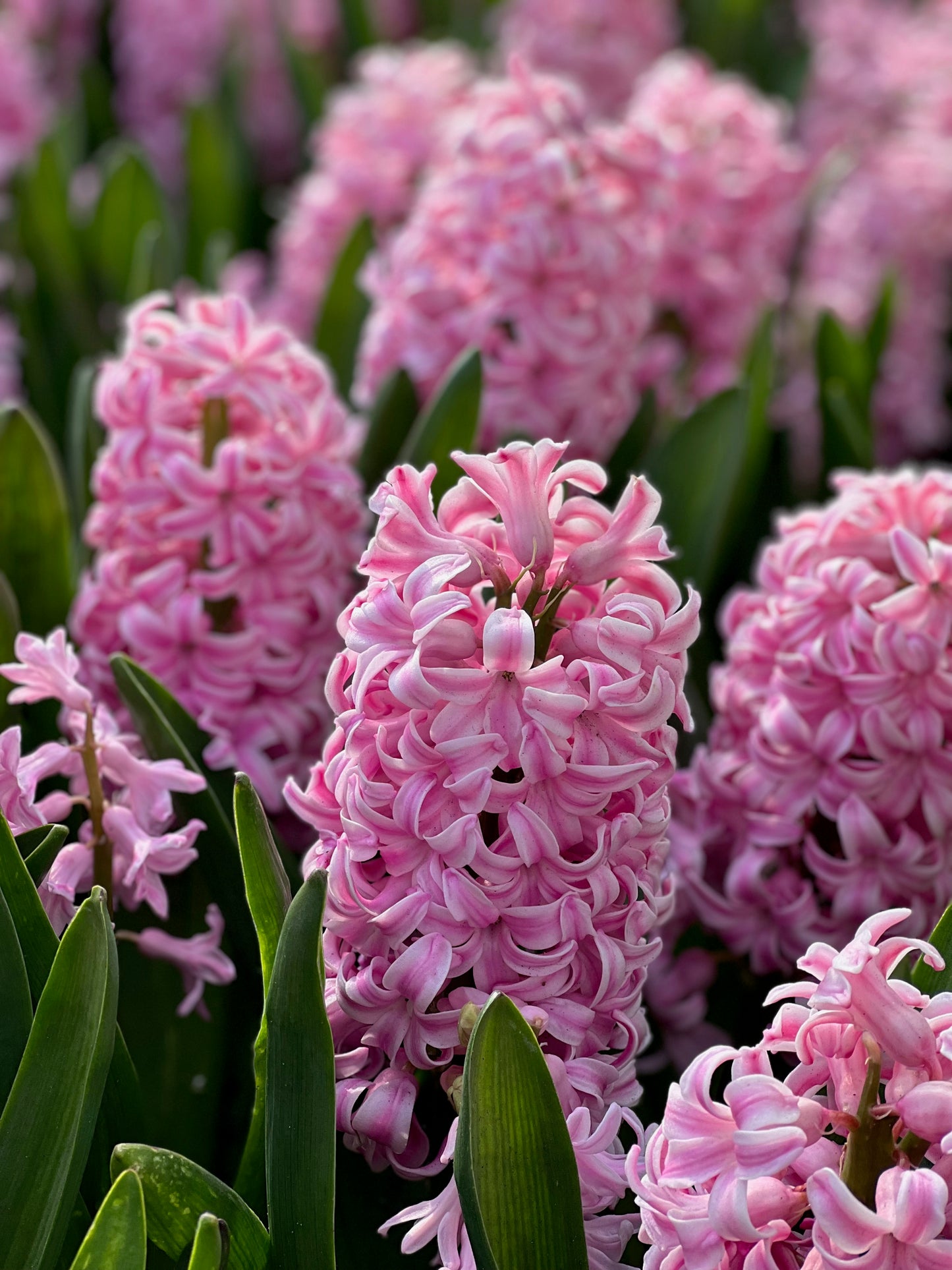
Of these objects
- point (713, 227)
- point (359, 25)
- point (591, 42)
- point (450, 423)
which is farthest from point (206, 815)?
point (359, 25)

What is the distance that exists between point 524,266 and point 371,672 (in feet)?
2.49

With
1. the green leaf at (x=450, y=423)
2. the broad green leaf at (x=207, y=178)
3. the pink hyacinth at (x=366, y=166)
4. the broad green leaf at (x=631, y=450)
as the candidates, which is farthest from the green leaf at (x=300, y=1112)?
the broad green leaf at (x=207, y=178)

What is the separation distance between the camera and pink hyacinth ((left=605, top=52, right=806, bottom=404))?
1842mm

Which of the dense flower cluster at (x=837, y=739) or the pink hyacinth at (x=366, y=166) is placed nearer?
the dense flower cluster at (x=837, y=739)

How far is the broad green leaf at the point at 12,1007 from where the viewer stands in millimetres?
729

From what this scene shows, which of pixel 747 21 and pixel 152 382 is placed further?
pixel 747 21

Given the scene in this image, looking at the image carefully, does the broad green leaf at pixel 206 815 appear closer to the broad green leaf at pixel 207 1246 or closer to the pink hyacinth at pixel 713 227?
the broad green leaf at pixel 207 1246

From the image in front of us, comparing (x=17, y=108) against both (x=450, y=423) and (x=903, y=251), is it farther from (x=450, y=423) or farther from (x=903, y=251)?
(x=450, y=423)

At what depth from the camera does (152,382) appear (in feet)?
3.58

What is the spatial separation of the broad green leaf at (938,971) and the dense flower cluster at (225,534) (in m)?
0.49

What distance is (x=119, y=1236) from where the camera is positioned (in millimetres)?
625

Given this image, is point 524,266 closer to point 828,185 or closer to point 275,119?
point 828,185

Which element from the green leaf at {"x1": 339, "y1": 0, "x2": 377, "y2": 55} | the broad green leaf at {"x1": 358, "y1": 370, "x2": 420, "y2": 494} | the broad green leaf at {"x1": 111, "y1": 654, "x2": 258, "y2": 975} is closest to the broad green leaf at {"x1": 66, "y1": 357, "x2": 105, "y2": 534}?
the broad green leaf at {"x1": 358, "y1": 370, "x2": 420, "y2": 494}

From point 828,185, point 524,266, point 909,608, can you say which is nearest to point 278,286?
point 828,185
